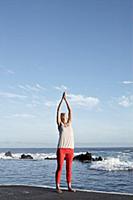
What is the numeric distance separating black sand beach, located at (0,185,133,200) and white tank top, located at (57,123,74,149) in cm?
90

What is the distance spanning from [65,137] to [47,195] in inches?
44.2

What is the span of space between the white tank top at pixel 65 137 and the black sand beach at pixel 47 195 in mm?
902

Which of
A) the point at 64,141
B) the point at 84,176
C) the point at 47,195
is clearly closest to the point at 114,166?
the point at 84,176

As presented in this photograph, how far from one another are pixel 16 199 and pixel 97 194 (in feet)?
5.11

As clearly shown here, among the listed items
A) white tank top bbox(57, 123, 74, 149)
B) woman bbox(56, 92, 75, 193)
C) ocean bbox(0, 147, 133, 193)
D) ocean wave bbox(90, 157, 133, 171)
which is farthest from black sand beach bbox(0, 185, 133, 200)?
ocean wave bbox(90, 157, 133, 171)

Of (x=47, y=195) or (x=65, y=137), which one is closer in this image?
(x=47, y=195)

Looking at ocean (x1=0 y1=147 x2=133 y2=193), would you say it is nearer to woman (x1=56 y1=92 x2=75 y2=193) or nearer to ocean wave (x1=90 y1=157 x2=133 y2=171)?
ocean wave (x1=90 y1=157 x2=133 y2=171)

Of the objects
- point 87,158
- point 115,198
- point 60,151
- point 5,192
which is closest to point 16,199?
point 5,192

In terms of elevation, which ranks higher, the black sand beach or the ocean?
the ocean

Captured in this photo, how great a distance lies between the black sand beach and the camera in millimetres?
6031

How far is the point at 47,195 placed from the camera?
20.8ft

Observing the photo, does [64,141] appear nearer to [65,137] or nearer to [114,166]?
[65,137]

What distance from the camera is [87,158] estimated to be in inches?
1323

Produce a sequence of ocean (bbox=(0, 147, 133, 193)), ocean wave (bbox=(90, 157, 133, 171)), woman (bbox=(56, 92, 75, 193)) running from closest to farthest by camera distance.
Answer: woman (bbox=(56, 92, 75, 193)) → ocean (bbox=(0, 147, 133, 193)) → ocean wave (bbox=(90, 157, 133, 171))
